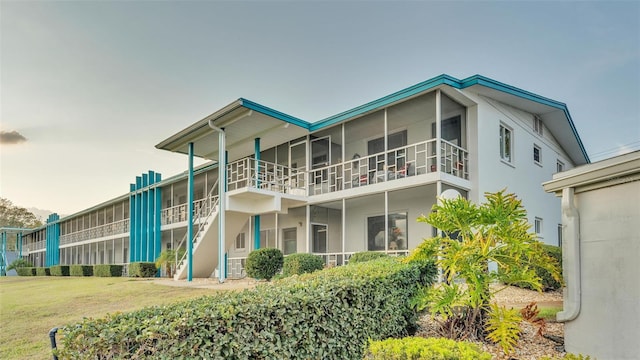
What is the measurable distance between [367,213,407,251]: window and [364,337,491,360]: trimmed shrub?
11303mm

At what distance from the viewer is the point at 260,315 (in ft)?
14.1

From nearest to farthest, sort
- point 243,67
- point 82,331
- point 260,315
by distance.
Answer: point 82,331
point 260,315
point 243,67

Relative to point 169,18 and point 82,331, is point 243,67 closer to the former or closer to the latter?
point 169,18

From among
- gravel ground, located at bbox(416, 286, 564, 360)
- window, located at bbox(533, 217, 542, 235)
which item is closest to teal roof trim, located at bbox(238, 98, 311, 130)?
gravel ground, located at bbox(416, 286, 564, 360)

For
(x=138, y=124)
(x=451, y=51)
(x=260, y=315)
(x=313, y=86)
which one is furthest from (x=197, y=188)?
(x=260, y=315)

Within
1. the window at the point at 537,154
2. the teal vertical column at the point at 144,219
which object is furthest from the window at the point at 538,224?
the teal vertical column at the point at 144,219

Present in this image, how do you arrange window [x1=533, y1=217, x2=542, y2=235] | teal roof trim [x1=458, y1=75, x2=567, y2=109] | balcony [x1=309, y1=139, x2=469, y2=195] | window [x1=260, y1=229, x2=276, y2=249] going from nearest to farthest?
teal roof trim [x1=458, y1=75, x2=567, y2=109] → balcony [x1=309, y1=139, x2=469, y2=195] → window [x1=533, y1=217, x2=542, y2=235] → window [x1=260, y1=229, x2=276, y2=249]

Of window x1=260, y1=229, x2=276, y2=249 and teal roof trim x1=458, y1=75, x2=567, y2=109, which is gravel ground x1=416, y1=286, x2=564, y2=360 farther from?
window x1=260, y1=229, x2=276, y2=249

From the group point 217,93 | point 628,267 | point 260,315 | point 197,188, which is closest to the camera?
point 260,315

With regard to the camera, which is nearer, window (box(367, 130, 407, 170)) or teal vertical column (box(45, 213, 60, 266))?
window (box(367, 130, 407, 170))

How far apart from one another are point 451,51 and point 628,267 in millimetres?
11961

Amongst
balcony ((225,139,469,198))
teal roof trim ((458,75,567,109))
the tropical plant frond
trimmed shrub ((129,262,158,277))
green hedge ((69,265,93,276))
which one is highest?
teal roof trim ((458,75,567,109))

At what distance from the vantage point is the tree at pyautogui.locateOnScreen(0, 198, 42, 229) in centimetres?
6781

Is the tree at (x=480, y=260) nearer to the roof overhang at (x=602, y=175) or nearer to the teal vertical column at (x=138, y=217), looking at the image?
the roof overhang at (x=602, y=175)
